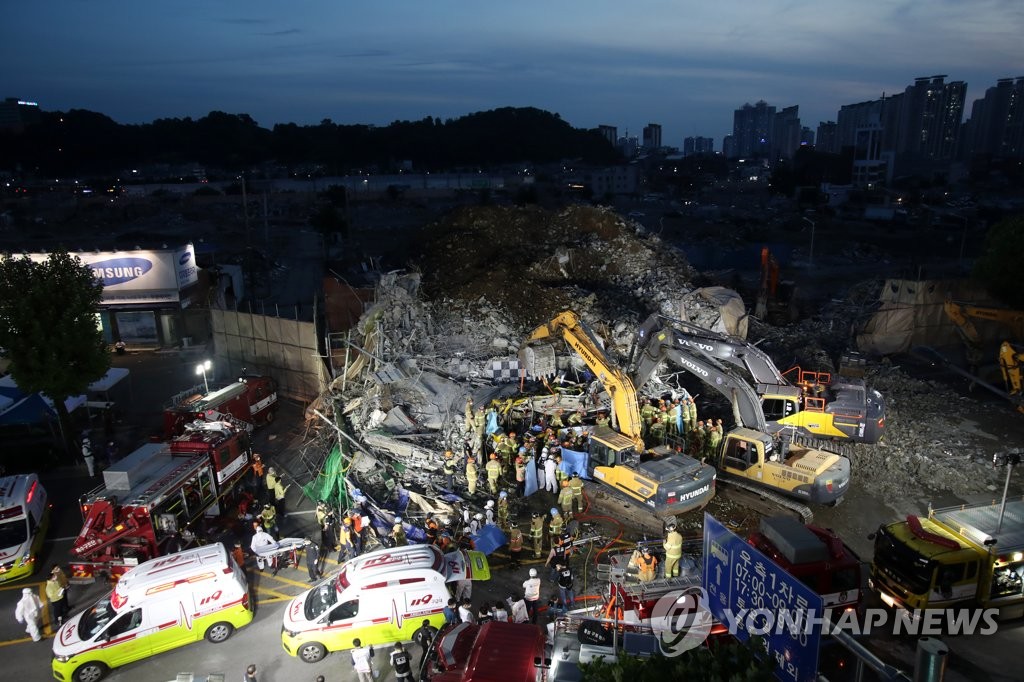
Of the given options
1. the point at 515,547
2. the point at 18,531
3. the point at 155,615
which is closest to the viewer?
the point at 155,615

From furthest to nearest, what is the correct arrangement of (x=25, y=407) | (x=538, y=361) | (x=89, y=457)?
(x=538, y=361) → (x=25, y=407) → (x=89, y=457)

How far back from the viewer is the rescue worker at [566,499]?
14.8 metres

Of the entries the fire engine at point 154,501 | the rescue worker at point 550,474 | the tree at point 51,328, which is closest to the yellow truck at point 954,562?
the rescue worker at point 550,474

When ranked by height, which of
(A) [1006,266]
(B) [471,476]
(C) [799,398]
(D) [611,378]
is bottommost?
(B) [471,476]

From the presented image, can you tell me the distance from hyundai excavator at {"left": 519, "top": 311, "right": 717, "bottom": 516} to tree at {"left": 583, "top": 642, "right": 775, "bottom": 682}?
8387mm

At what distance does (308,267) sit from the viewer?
4431 centimetres

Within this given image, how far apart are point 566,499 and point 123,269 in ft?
71.7

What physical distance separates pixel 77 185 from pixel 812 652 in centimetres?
10769

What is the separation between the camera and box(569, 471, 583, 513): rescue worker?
14781 millimetres

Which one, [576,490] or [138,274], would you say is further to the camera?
[138,274]

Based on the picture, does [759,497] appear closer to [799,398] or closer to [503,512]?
[799,398]

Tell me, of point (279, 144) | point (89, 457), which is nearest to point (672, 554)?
point (89, 457)

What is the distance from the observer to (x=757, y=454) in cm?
1472

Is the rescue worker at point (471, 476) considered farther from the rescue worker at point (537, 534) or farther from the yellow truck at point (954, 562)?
the yellow truck at point (954, 562)
